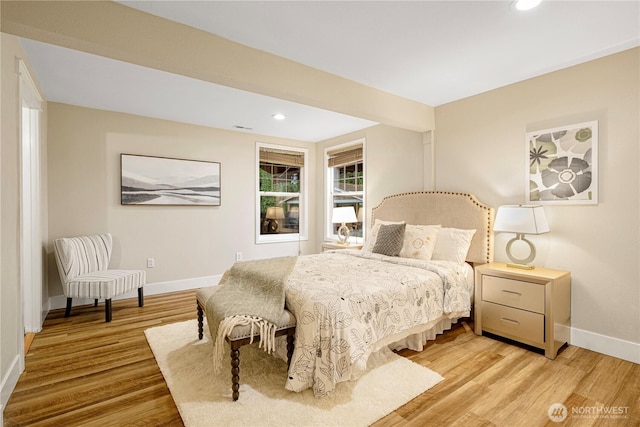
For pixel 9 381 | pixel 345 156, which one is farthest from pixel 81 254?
pixel 345 156

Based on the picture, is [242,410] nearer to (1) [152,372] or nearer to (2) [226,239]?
(1) [152,372]

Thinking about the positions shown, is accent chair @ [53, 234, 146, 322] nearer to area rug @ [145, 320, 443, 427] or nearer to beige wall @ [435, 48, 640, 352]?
area rug @ [145, 320, 443, 427]

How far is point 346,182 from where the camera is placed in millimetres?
5395

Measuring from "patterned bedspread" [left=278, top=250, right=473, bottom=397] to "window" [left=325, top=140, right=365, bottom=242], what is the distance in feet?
6.63

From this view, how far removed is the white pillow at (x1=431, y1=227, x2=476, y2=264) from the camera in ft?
10.6

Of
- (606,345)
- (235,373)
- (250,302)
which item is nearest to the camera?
(235,373)

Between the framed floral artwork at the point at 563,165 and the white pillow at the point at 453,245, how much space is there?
2.20ft

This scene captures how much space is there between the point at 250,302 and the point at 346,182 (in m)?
3.45

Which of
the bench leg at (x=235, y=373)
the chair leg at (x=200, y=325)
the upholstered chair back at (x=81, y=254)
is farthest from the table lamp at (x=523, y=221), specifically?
the upholstered chair back at (x=81, y=254)

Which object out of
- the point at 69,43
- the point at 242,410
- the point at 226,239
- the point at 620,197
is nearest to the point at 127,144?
the point at 226,239

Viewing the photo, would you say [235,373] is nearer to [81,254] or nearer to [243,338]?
[243,338]

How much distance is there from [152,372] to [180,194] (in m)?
2.72

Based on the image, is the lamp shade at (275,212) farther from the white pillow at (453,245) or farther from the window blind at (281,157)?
the white pillow at (453,245)

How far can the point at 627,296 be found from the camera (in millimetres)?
2504
